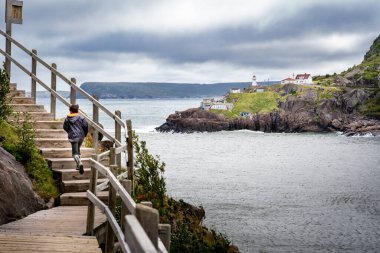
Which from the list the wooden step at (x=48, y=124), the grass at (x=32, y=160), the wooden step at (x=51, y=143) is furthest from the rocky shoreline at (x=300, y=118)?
the grass at (x=32, y=160)

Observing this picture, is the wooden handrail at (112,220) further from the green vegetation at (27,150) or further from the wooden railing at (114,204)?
the green vegetation at (27,150)

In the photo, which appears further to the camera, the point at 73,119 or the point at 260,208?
the point at 260,208

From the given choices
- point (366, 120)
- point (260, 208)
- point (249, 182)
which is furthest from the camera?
point (366, 120)

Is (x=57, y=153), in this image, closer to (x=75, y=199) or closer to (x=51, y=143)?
(x=51, y=143)

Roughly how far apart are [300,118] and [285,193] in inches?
4962

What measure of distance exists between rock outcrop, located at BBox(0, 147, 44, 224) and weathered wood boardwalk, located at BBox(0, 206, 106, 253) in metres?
0.35

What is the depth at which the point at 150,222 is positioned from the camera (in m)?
4.51

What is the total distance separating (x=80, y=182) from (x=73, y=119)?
71.6 inches

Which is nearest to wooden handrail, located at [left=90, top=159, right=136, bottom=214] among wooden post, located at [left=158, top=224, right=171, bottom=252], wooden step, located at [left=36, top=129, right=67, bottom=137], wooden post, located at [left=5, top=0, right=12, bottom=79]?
wooden post, located at [left=158, top=224, right=171, bottom=252]

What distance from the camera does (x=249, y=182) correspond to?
210 feet

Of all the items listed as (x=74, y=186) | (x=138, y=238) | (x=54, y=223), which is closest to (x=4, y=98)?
(x=74, y=186)

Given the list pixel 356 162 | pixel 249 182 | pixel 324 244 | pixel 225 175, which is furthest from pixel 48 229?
pixel 356 162

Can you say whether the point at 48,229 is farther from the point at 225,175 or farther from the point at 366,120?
the point at 366,120

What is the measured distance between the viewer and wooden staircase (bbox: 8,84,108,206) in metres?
14.1
